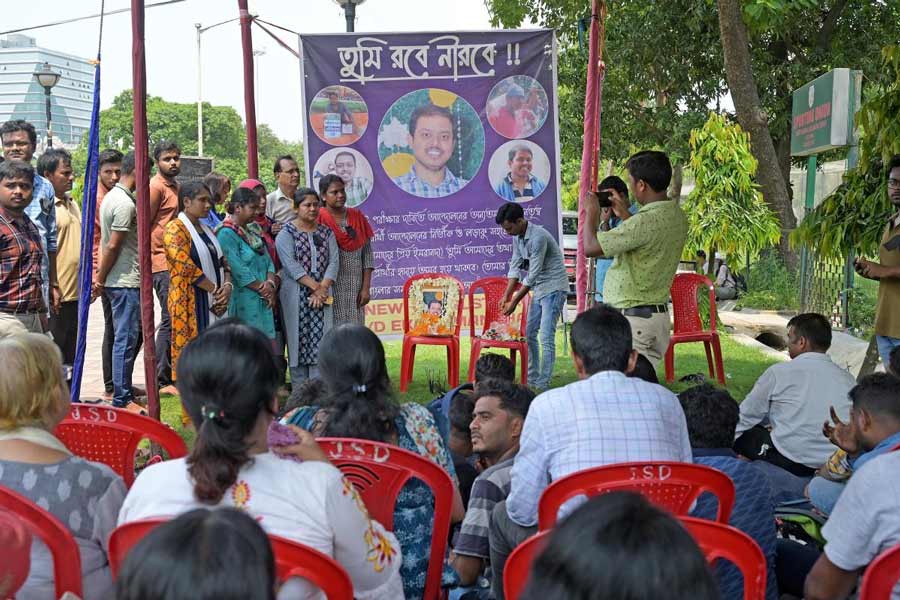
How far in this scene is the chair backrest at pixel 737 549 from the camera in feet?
6.63

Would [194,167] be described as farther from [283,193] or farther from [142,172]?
[142,172]

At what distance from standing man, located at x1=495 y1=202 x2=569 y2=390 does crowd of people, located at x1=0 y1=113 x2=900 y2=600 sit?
65.3 inches

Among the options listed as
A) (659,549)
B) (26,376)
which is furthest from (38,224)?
(659,549)

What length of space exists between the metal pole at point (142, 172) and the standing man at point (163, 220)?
2.13m

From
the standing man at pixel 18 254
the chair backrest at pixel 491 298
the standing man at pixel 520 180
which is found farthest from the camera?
the standing man at pixel 520 180

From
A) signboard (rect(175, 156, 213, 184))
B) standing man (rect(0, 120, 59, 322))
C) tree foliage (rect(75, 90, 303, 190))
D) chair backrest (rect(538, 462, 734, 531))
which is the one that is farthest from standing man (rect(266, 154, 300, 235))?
tree foliage (rect(75, 90, 303, 190))

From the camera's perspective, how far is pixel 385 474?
2521 millimetres

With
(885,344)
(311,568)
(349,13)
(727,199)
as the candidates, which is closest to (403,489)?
(311,568)

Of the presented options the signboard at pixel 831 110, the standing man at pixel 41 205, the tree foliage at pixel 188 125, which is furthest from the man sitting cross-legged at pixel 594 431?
the tree foliage at pixel 188 125

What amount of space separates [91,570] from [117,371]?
4.20 meters

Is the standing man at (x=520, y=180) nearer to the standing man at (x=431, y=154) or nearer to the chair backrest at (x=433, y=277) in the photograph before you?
the standing man at (x=431, y=154)

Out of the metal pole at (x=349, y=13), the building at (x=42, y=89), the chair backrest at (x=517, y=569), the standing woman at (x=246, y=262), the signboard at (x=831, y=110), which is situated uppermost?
the building at (x=42, y=89)

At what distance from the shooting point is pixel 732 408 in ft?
11.3

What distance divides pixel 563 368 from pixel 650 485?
6.08m
